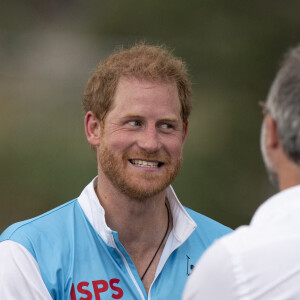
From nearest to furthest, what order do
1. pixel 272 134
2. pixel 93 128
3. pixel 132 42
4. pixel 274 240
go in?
pixel 274 240 → pixel 272 134 → pixel 93 128 → pixel 132 42

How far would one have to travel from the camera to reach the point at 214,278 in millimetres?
1602

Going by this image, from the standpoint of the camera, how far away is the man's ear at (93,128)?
3.10m

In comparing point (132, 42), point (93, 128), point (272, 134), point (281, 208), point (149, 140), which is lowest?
point (281, 208)

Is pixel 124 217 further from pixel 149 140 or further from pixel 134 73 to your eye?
pixel 134 73

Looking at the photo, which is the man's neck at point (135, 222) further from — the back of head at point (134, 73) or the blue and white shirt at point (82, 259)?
the back of head at point (134, 73)

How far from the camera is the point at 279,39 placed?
12.6 meters

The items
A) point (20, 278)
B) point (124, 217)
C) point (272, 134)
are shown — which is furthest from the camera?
point (124, 217)

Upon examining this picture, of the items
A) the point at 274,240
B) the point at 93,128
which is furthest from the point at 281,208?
the point at 93,128

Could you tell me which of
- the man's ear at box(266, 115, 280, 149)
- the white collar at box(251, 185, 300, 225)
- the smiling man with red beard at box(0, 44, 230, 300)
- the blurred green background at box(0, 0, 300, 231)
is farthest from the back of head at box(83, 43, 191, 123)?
the blurred green background at box(0, 0, 300, 231)

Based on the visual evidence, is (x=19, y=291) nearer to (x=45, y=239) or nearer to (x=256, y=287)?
(x=45, y=239)

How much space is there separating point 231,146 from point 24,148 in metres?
3.54

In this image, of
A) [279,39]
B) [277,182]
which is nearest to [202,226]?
[277,182]

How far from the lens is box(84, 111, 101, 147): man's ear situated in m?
3.10

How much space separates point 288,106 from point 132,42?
10058 millimetres
